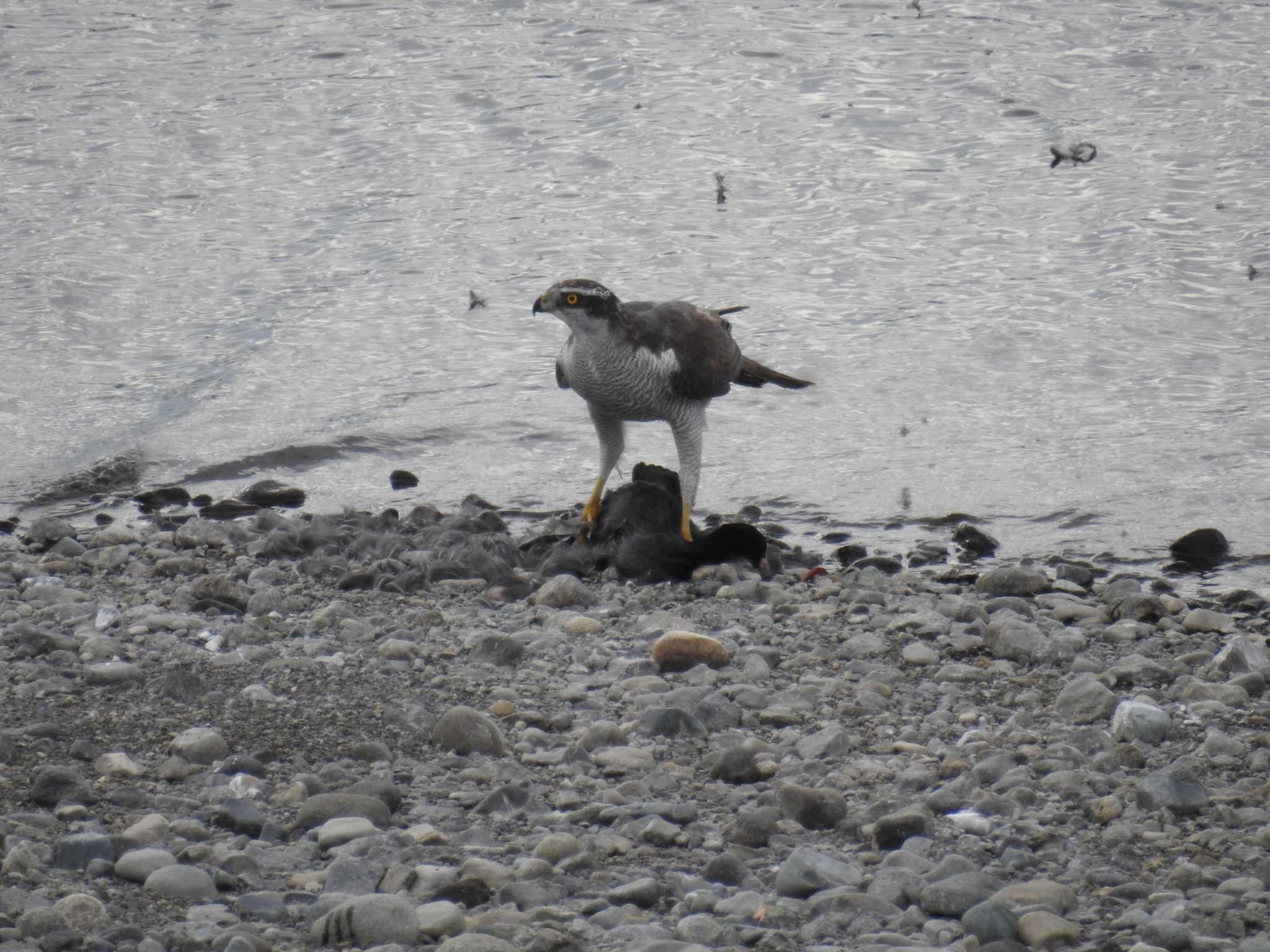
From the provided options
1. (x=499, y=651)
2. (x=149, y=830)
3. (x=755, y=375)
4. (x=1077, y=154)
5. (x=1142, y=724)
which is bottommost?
(x=499, y=651)

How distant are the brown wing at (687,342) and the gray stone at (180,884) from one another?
3.88 meters

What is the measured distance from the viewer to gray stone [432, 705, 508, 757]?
484 centimetres

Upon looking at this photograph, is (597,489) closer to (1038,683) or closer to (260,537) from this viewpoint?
(260,537)

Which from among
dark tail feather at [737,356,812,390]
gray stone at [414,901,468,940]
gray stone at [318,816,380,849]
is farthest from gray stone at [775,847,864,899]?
dark tail feather at [737,356,812,390]

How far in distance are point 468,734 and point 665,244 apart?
7.90 meters

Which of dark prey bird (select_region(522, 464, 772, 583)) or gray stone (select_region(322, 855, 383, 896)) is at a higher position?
gray stone (select_region(322, 855, 383, 896))

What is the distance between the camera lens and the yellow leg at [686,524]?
286 inches

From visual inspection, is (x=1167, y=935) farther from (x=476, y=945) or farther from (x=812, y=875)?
(x=476, y=945)

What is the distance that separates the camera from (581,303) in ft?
23.2

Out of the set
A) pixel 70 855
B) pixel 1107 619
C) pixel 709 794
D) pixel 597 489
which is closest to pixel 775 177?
pixel 597 489

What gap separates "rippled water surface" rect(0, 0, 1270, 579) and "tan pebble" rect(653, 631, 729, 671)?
2505 mm

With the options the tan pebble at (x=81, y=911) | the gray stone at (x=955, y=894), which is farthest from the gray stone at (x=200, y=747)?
the gray stone at (x=955, y=894)

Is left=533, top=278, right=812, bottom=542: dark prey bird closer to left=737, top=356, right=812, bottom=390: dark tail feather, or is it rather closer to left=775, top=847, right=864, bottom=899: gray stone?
left=737, top=356, right=812, bottom=390: dark tail feather

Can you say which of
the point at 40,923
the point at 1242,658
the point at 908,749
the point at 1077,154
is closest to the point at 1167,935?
the point at 908,749
